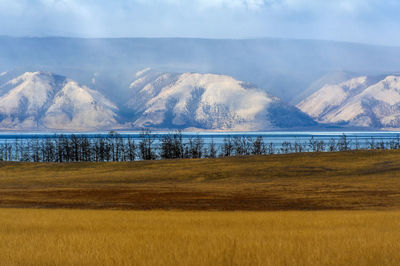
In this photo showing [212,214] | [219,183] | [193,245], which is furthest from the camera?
[219,183]

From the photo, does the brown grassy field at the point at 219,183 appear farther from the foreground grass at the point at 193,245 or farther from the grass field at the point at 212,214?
the foreground grass at the point at 193,245

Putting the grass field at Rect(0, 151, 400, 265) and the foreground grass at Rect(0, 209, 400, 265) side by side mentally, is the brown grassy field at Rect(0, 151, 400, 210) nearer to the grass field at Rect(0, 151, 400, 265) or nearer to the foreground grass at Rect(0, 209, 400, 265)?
the grass field at Rect(0, 151, 400, 265)

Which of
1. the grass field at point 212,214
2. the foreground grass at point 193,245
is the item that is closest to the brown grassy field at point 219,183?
the grass field at point 212,214

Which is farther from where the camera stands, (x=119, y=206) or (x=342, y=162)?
(x=342, y=162)

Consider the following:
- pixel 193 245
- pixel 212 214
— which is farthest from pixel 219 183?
pixel 193 245

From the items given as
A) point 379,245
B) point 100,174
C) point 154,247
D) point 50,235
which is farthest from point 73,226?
point 100,174

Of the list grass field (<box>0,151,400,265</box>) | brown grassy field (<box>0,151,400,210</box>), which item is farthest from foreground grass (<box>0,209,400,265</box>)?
brown grassy field (<box>0,151,400,210</box>)

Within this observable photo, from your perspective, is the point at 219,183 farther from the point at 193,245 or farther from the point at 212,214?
the point at 193,245

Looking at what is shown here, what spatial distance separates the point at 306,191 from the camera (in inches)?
1966

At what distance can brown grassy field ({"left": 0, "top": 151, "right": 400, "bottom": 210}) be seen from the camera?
4166 centimetres

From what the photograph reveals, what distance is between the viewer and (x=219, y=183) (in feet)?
211

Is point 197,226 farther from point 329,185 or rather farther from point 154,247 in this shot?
point 329,185

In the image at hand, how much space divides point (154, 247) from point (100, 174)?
6498cm

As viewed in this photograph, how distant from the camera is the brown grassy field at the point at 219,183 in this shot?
41656 mm
